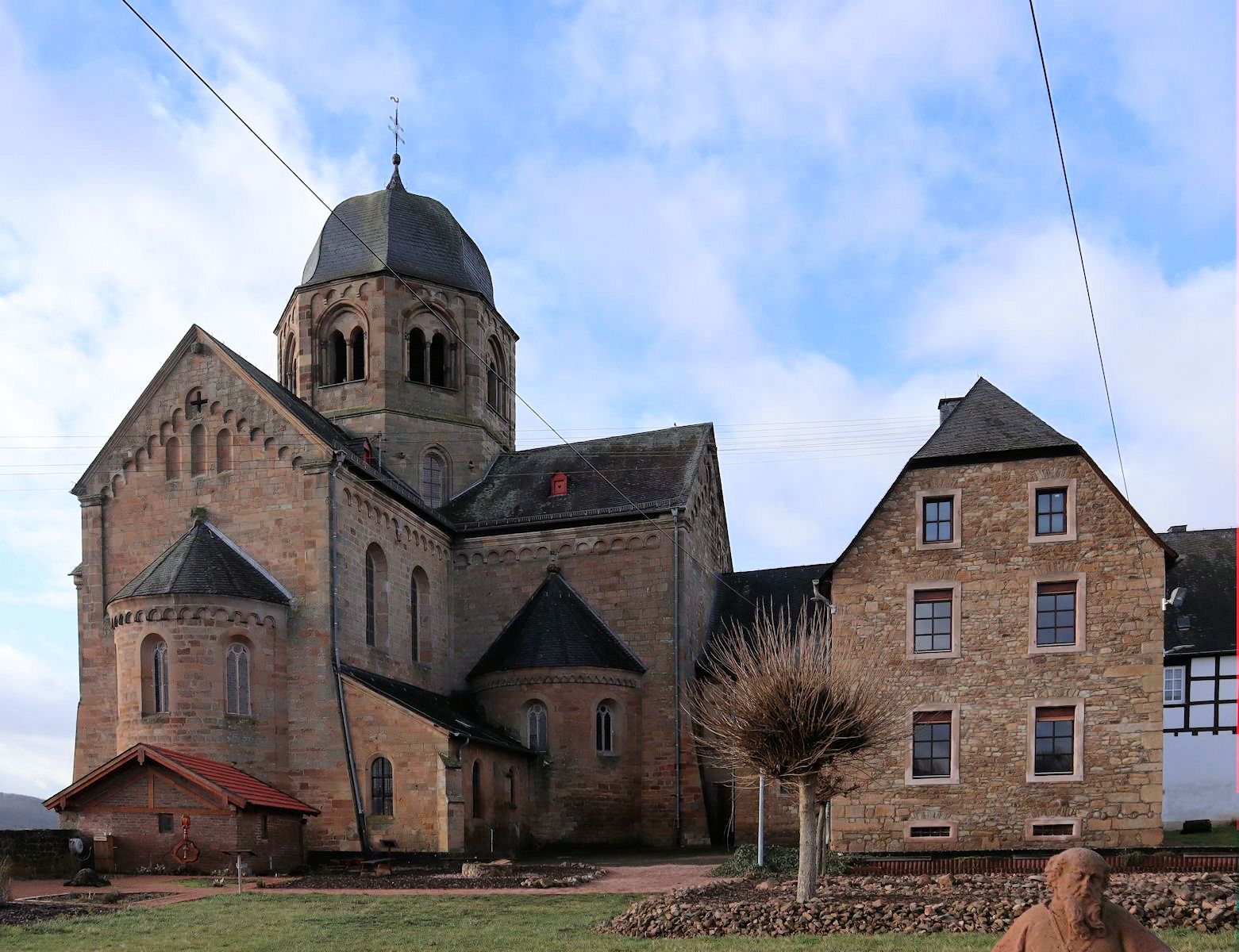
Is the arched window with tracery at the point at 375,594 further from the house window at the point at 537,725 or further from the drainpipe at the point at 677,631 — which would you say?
the drainpipe at the point at 677,631

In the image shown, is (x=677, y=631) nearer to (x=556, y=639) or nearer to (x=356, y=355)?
(x=556, y=639)

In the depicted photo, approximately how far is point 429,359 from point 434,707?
13.7 meters

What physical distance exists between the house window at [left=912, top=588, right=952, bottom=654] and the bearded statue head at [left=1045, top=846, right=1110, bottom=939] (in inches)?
802

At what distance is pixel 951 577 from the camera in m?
27.2

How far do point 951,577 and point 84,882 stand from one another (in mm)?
18130

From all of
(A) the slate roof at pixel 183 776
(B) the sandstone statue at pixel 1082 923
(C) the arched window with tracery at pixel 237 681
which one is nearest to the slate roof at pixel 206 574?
(C) the arched window with tracery at pixel 237 681

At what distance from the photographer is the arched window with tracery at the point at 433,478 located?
44.2m

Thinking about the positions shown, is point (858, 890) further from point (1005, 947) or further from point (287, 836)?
point (287, 836)

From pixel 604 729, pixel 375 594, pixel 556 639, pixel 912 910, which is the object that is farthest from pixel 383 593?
pixel 912 910

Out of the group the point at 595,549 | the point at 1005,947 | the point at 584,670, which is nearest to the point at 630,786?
the point at 584,670

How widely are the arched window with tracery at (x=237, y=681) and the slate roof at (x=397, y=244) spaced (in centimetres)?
1606

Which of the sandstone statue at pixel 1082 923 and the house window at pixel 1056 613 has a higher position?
the sandstone statue at pixel 1082 923

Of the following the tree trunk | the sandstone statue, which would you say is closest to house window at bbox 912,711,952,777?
the tree trunk

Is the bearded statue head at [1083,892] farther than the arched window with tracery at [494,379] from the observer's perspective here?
No
